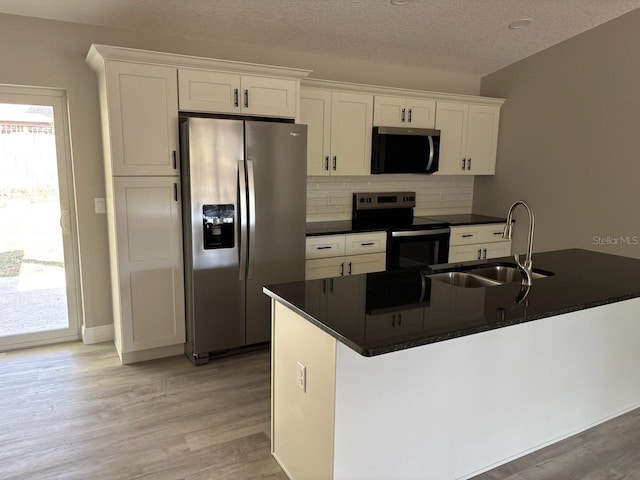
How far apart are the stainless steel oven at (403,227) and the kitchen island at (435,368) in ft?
5.68

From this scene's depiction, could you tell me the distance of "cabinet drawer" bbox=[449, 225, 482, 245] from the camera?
14.7 feet

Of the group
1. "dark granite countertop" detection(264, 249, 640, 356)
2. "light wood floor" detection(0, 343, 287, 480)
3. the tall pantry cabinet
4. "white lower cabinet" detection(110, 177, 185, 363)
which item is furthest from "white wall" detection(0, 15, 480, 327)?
"dark granite countertop" detection(264, 249, 640, 356)

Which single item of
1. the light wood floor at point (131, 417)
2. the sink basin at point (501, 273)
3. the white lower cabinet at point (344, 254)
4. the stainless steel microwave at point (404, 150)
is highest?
the stainless steel microwave at point (404, 150)

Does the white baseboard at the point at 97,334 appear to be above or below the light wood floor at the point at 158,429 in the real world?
above

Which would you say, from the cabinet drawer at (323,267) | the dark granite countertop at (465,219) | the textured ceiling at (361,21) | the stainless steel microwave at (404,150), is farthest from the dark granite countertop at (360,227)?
the textured ceiling at (361,21)

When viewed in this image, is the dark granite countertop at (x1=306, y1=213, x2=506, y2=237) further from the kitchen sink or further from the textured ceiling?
the textured ceiling

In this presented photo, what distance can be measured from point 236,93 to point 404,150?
1.78 meters

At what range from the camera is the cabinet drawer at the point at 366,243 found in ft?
12.9

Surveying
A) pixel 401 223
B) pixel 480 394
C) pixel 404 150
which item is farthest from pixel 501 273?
pixel 404 150

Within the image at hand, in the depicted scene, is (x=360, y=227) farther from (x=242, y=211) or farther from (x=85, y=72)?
(x=85, y=72)

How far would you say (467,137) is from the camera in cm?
481

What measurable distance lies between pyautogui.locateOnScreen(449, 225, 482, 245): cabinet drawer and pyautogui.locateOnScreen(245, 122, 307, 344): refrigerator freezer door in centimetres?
170

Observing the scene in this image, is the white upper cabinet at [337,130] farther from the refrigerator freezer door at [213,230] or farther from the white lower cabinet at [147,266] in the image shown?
the white lower cabinet at [147,266]

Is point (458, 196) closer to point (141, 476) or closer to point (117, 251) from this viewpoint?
point (117, 251)
